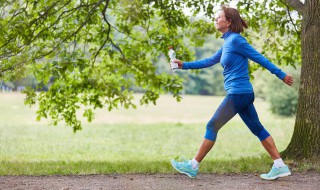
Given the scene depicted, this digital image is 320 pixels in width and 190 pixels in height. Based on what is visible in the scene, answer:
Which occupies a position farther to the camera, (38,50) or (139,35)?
(139,35)

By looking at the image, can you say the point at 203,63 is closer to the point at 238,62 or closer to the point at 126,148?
the point at 238,62

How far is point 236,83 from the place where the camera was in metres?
5.91

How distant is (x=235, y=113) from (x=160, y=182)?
1179 mm

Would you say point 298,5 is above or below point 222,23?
above

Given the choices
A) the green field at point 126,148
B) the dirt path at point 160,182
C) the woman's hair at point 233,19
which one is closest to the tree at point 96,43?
the green field at point 126,148

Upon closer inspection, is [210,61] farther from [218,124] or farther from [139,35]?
[139,35]

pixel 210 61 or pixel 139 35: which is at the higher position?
pixel 139 35

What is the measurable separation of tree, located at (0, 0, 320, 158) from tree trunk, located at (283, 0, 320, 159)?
176cm

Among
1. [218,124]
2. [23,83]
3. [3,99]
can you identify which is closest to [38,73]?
[23,83]

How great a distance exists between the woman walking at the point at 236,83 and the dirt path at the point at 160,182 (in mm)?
208

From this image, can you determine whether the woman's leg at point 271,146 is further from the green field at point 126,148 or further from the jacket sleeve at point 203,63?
the jacket sleeve at point 203,63

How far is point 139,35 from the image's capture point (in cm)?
1164

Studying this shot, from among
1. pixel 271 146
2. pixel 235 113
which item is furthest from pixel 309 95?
pixel 235 113

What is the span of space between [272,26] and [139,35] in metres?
2.90
